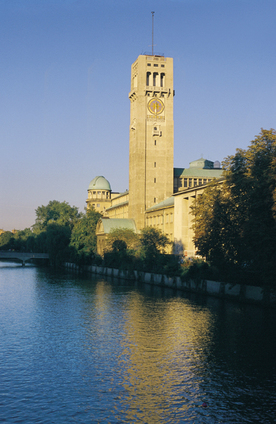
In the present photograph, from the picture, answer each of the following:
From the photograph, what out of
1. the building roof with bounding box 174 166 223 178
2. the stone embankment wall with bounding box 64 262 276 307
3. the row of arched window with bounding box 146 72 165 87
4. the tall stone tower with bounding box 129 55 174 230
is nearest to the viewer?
the stone embankment wall with bounding box 64 262 276 307

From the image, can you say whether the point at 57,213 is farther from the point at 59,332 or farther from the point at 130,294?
the point at 59,332

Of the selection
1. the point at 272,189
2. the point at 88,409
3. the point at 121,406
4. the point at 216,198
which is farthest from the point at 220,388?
the point at 216,198

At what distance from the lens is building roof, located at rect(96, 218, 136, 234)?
105m

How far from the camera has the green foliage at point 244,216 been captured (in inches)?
1417

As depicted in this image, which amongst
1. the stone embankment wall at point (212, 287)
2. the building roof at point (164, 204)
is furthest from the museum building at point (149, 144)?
the stone embankment wall at point (212, 287)

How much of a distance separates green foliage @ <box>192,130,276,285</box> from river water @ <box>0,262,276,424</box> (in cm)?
473

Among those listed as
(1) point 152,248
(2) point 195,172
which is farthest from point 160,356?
(2) point 195,172

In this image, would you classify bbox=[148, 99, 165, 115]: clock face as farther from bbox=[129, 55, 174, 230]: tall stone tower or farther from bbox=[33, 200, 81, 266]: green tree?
bbox=[33, 200, 81, 266]: green tree

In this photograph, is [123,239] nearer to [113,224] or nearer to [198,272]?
[113,224]

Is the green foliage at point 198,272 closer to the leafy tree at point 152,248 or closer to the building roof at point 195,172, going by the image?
the leafy tree at point 152,248

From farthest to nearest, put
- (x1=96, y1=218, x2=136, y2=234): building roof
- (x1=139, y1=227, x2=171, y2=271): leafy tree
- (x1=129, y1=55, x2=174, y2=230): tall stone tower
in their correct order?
(x1=129, y1=55, x2=174, y2=230): tall stone tower, (x1=96, y1=218, x2=136, y2=234): building roof, (x1=139, y1=227, x2=171, y2=271): leafy tree

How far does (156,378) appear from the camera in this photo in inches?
880

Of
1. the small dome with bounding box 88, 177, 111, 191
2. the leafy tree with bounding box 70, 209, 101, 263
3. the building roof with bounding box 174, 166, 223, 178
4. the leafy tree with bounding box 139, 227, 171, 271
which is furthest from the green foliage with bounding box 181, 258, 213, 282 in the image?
the small dome with bounding box 88, 177, 111, 191

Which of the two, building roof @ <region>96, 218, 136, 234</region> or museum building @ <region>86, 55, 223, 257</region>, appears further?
museum building @ <region>86, 55, 223, 257</region>
